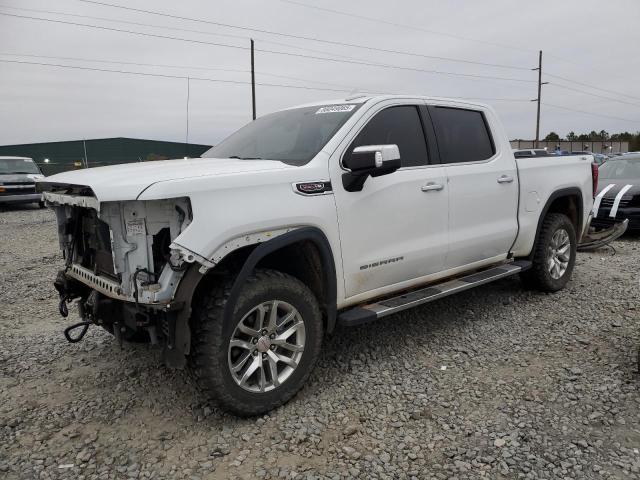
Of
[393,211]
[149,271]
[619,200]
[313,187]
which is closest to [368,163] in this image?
[313,187]

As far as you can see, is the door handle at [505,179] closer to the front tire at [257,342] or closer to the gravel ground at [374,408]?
the gravel ground at [374,408]

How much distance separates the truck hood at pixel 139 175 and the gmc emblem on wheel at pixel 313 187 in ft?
0.54

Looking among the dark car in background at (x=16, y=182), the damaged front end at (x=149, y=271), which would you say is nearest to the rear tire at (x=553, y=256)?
the damaged front end at (x=149, y=271)

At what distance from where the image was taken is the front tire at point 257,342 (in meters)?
2.78

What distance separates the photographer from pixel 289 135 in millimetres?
3803

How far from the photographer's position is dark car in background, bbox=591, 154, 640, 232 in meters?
8.66

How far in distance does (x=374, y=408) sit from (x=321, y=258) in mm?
1015

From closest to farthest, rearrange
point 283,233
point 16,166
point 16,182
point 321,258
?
point 283,233, point 321,258, point 16,182, point 16,166

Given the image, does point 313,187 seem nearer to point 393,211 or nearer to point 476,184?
point 393,211

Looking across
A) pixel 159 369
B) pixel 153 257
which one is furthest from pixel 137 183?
pixel 159 369

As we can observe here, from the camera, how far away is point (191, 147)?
134 ft

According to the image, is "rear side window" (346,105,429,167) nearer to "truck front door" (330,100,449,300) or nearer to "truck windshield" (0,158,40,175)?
"truck front door" (330,100,449,300)

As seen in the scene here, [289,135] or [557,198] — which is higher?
[289,135]

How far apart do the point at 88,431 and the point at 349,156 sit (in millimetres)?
2324
